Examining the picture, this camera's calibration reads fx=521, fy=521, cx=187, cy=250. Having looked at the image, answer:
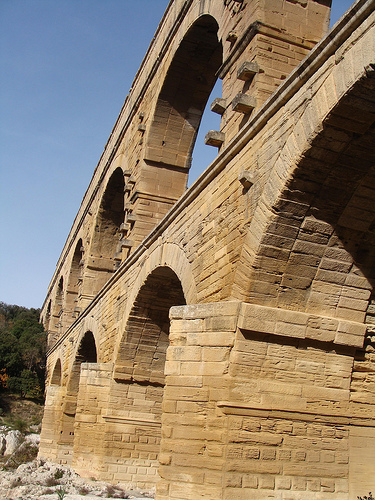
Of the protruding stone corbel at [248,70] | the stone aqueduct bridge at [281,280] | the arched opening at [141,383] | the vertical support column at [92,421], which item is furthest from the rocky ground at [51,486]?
the protruding stone corbel at [248,70]

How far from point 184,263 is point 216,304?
1.69 meters

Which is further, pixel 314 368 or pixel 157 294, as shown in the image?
pixel 157 294

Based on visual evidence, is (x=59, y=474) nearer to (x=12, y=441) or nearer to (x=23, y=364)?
(x=12, y=441)

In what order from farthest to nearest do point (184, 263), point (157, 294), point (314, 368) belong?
point (157, 294) < point (184, 263) < point (314, 368)

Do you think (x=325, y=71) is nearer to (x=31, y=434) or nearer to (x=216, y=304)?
(x=216, y=304)

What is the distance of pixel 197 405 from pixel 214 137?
3284 millimetres

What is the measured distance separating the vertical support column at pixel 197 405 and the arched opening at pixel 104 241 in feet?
37.0

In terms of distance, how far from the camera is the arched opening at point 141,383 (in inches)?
356

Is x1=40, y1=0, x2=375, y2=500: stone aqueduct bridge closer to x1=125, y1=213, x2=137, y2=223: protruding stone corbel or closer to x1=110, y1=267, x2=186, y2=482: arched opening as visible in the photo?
x1=110, y1=267, x2=186, y2=482: arched opening

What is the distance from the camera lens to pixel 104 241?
16.5 meters

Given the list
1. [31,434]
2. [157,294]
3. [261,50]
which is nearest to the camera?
[261,50]

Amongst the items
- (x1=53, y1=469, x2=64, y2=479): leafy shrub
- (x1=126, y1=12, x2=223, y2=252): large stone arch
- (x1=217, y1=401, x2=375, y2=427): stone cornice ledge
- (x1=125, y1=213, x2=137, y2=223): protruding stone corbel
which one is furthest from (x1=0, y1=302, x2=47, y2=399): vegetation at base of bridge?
(x1=217, y1=401, x2=375, y2=427): stone cornice ledge

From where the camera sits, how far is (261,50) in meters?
6.09

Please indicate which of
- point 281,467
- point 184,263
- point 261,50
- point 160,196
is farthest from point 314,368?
point 160,196
